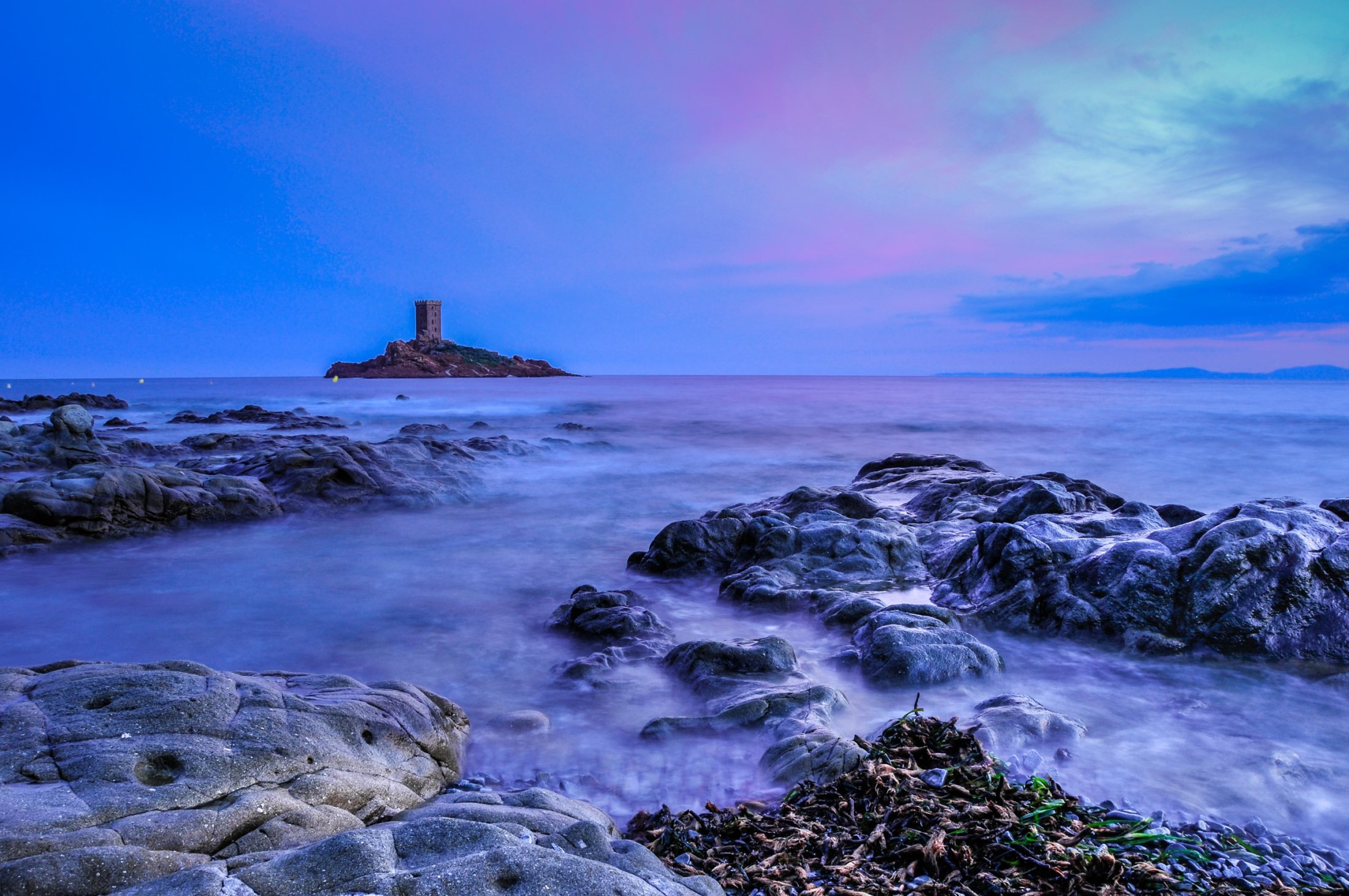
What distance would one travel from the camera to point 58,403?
4331 centimetres

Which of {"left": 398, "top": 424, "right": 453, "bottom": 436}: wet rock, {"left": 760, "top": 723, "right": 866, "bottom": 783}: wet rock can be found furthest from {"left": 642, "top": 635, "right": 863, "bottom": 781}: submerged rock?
{"left": 398, "top": 424, "right": 453, "bottom": 436}: wet rock

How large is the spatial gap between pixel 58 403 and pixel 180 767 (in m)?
52.8

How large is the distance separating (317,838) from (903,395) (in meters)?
69.3

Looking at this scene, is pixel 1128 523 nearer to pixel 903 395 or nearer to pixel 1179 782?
pixel 1179 782

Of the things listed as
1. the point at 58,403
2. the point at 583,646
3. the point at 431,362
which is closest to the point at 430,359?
the point at 431,362

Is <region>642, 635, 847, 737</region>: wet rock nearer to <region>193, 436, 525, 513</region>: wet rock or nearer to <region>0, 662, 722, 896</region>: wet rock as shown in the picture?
<region>0, 662, 722, 896</region>: wet rock

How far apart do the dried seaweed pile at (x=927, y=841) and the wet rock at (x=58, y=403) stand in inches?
1824

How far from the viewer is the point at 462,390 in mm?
78375

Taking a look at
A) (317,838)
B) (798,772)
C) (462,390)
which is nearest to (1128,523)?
(798,772)

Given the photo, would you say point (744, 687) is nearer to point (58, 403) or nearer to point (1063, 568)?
point (1063, 568)

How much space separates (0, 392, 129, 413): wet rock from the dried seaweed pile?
46.3 m

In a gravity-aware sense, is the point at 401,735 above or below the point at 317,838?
below

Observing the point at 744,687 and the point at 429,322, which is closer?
the point at 744,687

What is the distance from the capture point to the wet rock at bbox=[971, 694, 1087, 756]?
454 centimetres
